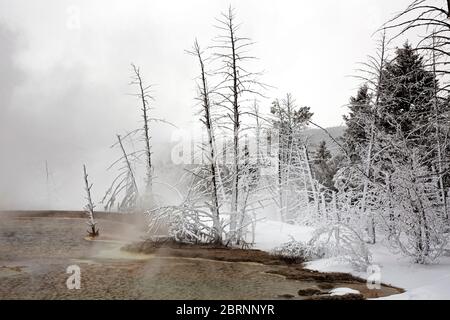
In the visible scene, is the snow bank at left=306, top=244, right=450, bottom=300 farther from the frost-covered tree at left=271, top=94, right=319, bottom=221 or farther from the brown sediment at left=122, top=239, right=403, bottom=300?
the frost-covered tree at left=271, top=94, right=319, bottom=221

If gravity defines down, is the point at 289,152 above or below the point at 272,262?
above

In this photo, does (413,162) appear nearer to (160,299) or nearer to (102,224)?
(160,299)

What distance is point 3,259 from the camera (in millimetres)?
16422

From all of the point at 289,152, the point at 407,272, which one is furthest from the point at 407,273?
the point at 289,152

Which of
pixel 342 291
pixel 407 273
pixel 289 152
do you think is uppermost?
pixel 289 152

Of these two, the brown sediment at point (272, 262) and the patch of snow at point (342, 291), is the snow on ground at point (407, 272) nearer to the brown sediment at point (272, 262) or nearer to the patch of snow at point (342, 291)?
the brown sediment at point (272, 262)

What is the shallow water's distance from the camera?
11586mm

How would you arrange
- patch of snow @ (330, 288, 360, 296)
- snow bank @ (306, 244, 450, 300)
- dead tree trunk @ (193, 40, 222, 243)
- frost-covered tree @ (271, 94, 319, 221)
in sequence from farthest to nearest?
frost-covered tree @ (271, 94, 319, 221) → dead tree trunk @ (193, 40, 222, 243) → patch of snow @ (330, 288, 360, 296) → snow bank @ (306, 244, 450, 300)

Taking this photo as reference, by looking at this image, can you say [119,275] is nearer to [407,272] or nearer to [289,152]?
[407,272]

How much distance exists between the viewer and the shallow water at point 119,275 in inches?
456

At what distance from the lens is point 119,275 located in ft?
45.0

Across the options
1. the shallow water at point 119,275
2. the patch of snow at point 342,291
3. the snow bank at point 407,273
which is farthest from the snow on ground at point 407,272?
the shallow water at point 119,275

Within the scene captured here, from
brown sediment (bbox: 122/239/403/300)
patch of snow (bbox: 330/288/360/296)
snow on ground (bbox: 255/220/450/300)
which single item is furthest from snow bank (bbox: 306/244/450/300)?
patch of snow (bbox: 330/288/360/296)

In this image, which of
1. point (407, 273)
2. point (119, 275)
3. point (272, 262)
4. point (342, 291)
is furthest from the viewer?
point (272, 262)
